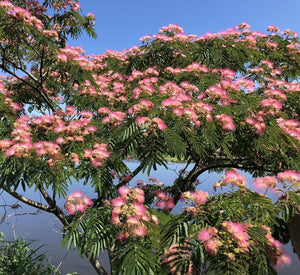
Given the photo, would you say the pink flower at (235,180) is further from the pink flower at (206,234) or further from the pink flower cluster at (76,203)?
the pink flower cluster at (76,203)

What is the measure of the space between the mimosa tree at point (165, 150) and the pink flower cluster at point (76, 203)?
0.01 m

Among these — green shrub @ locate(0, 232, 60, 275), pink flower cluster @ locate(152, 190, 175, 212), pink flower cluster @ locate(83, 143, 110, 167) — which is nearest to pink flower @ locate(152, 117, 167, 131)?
pink flower cluster @ locate(83, 143, 110, 167)

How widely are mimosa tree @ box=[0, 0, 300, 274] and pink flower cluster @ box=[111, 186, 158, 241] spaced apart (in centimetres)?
1

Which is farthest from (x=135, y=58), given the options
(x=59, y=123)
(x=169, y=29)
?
(x=59, y=123)

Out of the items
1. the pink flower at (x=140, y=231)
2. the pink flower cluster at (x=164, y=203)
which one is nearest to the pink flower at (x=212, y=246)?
the pink flower at (x=140, y=231)

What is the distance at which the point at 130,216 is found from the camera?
7.34 ft

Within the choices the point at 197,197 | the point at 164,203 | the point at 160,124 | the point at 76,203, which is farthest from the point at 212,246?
the point at 164,203

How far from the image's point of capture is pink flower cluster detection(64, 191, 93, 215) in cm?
269

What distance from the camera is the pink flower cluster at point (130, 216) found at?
221 cm

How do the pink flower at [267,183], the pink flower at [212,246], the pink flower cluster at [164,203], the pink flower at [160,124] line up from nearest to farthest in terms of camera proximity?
the pink flower at [212,246] < the pink flower at [267,183] < the pink flower at [160,124] < the pink flower cluster at [164,203]

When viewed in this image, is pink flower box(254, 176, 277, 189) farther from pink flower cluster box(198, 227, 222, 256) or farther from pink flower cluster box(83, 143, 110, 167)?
pink flower cluster box(83, 143, 110, 167)

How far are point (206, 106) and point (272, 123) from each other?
96cm

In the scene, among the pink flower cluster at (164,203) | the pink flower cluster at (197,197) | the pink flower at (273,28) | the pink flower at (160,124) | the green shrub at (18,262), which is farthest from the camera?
the green shrub at (18,262)

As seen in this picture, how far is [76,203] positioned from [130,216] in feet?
2.69
